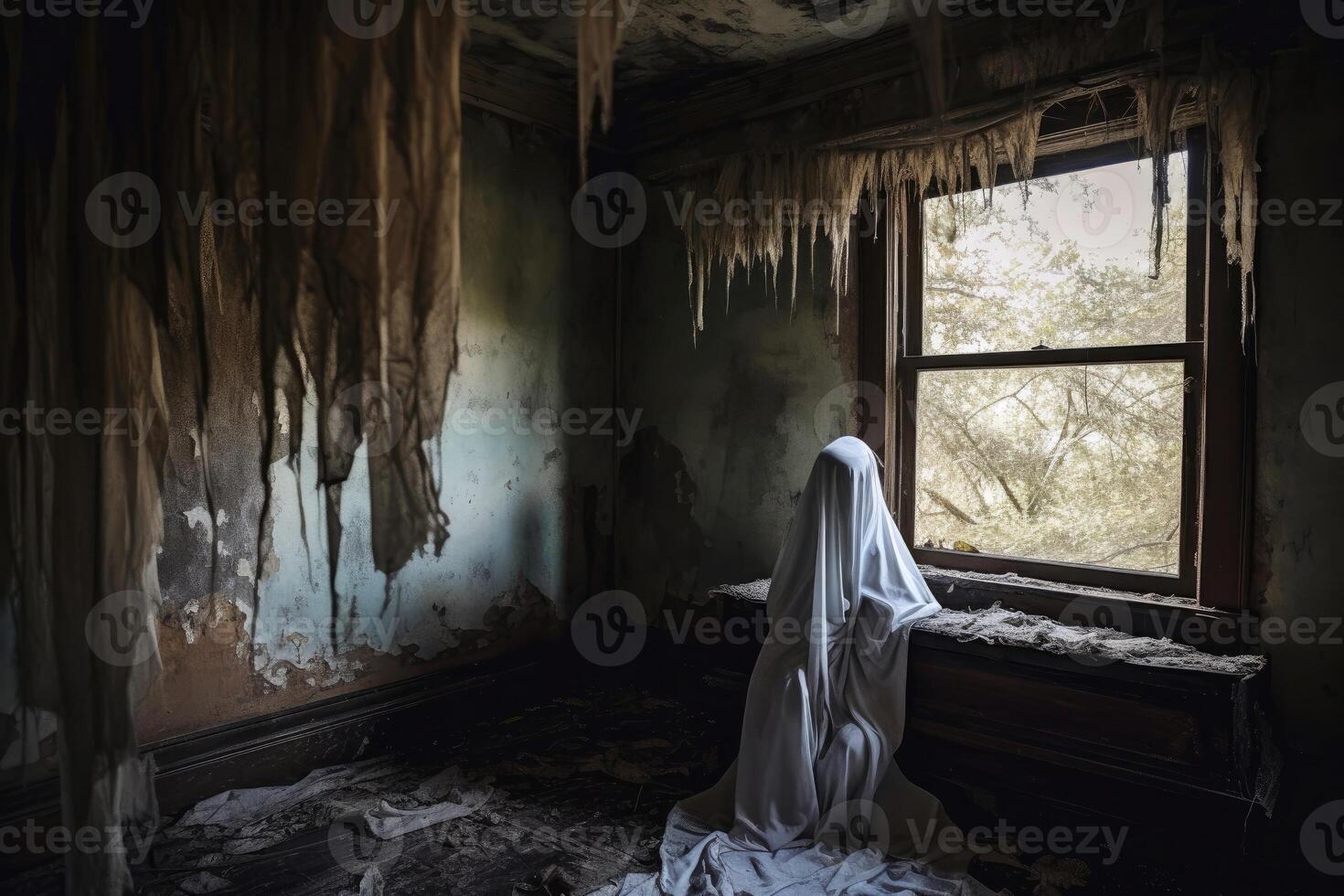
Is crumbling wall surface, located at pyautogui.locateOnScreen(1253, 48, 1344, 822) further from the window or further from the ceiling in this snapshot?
the ceiling

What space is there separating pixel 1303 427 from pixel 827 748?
2.02 meters

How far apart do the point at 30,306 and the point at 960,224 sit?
3517mm

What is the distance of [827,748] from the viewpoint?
114 inches

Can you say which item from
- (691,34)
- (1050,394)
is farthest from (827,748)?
(691,34)

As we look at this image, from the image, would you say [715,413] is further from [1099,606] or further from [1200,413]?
[1200,413]

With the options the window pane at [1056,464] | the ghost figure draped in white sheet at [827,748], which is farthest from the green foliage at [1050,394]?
the ghost figure draped in white sheet at [827,748]

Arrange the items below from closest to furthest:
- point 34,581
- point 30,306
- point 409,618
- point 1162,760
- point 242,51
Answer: point 242,51 → point 30,306 → point 34,581 → point 1162,760 → point 409,618

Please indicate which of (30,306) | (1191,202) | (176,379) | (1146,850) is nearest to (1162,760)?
(1146,850)

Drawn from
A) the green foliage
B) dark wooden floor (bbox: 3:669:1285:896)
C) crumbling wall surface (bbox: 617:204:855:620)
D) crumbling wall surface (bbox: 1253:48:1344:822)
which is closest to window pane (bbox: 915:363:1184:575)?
the green foliage

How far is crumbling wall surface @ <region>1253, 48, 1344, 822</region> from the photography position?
106 inches

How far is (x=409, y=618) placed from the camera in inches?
155

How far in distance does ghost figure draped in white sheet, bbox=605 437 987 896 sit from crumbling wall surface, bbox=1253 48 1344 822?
1226 millimetres

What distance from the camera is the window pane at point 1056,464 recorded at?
3154mm

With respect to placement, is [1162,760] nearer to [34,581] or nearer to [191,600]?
[34,581]
